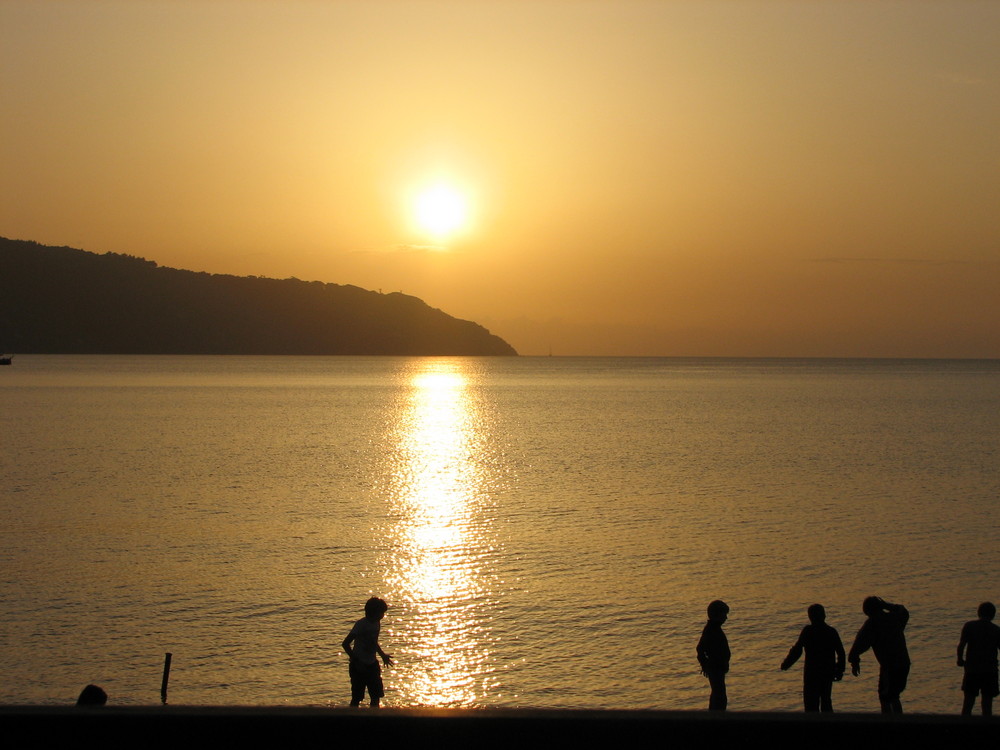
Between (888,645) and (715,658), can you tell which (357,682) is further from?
(888,645)

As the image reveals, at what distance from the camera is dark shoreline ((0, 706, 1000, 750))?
5312 millimetres

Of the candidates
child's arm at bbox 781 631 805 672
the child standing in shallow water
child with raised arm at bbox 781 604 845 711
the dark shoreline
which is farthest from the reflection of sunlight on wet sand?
the dark shoreline

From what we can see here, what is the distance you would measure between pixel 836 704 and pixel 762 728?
10640mm

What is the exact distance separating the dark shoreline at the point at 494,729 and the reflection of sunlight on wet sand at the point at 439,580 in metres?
9.34

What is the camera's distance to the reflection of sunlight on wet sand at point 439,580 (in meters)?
15.8

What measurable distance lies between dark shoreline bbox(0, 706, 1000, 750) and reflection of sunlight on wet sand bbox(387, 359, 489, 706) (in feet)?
30.6

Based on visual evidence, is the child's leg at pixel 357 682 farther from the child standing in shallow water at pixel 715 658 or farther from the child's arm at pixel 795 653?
the child's arm at pixel 795 653

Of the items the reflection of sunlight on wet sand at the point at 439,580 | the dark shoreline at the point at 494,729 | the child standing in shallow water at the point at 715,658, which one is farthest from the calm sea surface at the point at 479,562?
the dark shoreline at the point at 494,729

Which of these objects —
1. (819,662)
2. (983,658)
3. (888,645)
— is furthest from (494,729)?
(983,658)

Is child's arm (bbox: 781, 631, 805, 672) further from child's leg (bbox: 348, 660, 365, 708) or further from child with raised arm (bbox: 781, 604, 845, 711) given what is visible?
child's leg (bbox: 348, 660, 365, 708)

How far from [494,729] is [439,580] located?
725 inches

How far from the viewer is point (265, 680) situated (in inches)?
615

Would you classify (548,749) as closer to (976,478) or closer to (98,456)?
(976,478)

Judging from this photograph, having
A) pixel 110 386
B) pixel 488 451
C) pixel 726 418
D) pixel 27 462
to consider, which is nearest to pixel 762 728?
pixel 27 462
